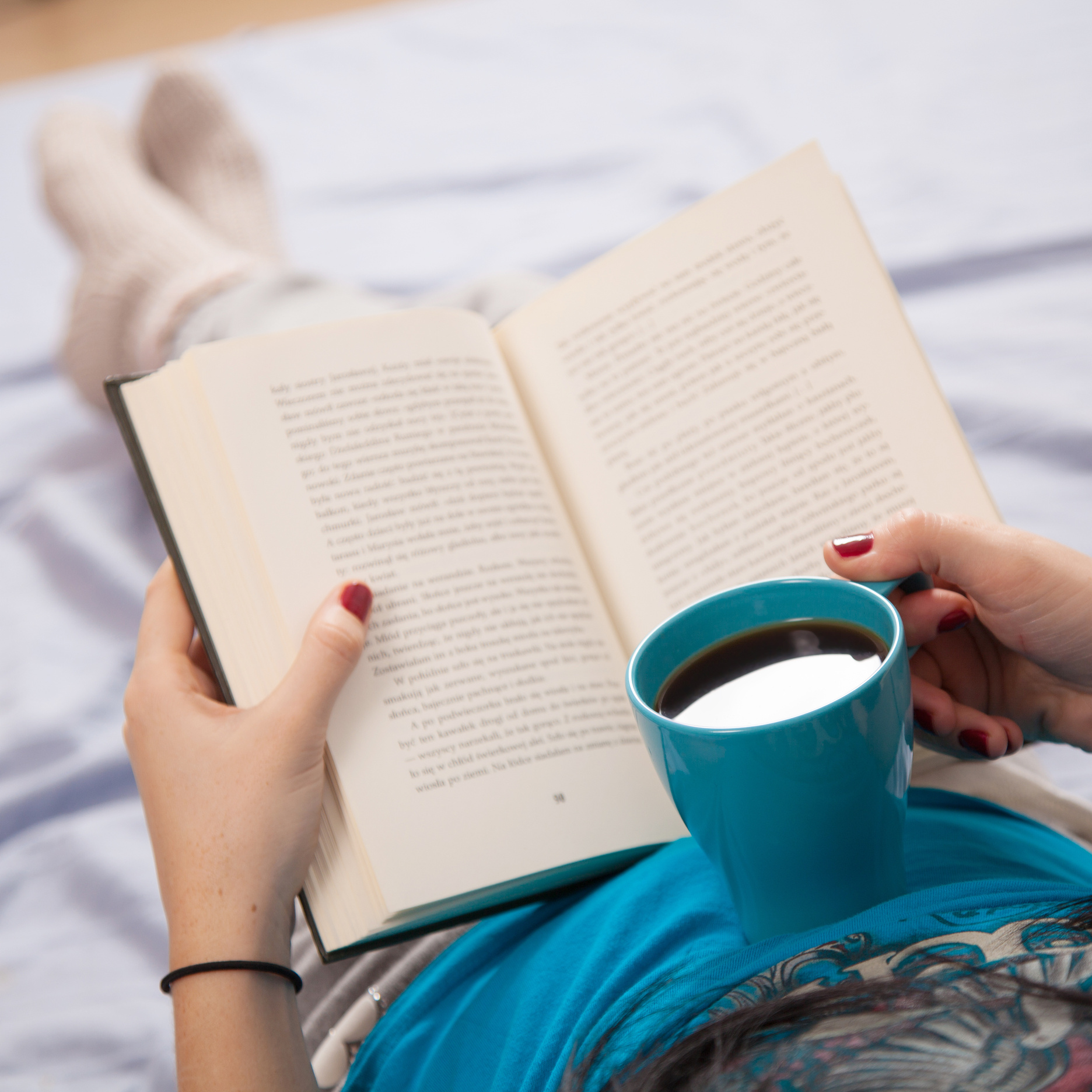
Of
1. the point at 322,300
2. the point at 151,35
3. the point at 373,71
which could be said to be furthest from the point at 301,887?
the point at 151,35

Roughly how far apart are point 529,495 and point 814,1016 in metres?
0.34

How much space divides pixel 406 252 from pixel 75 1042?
965 mm

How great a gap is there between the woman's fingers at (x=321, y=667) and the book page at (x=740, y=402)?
170 millimetres

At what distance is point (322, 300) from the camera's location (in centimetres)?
94

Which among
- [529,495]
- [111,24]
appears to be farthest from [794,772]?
[111,24]

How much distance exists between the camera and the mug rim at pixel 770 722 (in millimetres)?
345

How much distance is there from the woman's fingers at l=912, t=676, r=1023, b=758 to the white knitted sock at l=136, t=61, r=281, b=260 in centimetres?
100

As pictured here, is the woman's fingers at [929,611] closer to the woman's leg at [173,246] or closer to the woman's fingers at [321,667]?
the woman's fingers at [321,667]

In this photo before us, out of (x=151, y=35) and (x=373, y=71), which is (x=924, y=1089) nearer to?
(x=373, y=71)

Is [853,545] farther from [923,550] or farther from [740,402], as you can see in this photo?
[740,402]

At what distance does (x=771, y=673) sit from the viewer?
410 millimetres

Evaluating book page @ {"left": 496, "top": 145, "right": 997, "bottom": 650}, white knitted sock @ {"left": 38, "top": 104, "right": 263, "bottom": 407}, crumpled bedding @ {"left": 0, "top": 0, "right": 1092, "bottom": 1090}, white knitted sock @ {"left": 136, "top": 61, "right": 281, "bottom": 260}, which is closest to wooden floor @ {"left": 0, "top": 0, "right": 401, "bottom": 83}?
crumpled bedding @ {"left": 0, "top": 0, "right": 1092, "bottom": 1090}

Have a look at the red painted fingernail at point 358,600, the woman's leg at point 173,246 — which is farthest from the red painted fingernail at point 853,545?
the woman's leg at point 173,246

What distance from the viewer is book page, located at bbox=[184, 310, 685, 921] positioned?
19.0 inches
